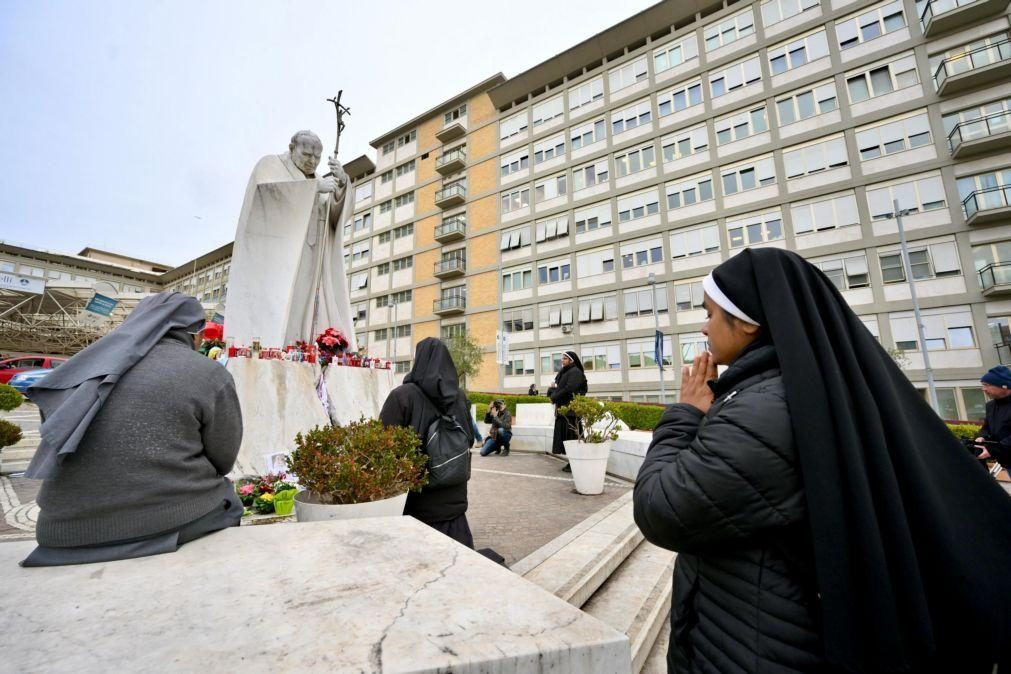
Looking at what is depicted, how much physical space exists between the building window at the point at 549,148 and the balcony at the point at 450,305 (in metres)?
11.3

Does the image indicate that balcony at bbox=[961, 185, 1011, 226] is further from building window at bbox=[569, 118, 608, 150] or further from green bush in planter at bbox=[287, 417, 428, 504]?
green bush in planter at bbox=[287, 417, 428, 504]

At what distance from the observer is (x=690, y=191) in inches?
952

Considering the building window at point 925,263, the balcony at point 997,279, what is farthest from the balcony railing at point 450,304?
the balcony at point 997,279

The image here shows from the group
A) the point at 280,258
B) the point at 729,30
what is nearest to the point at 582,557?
the point at 280,258

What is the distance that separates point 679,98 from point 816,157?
333 inches

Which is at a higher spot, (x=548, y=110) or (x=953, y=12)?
(x=548, y=110)

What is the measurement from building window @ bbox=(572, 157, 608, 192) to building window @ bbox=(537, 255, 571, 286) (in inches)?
201

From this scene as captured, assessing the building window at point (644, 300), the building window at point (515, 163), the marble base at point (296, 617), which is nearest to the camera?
the marble base at point (296, 617)

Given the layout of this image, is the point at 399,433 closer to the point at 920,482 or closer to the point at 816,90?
the point at 920,482

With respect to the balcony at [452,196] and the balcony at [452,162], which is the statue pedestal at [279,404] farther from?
the balcony at [452,162]

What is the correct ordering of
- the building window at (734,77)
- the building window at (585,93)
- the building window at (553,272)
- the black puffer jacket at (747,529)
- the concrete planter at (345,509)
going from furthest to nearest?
1. the building window at (585,93)
2. the building window at (553,272)
3. the building window at (734,77)
4. the concrete planter at (345,509)
5. the black puffer jacket at (747,529)

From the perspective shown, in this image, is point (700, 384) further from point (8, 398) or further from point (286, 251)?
point (8, 398)

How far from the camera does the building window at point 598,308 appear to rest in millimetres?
25844

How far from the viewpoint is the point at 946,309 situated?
59.0 feet
